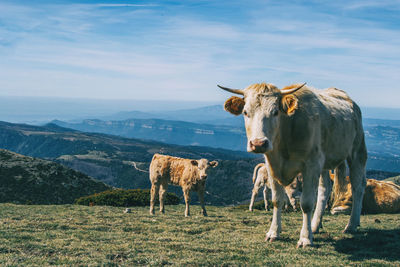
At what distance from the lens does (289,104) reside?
8.25 metres

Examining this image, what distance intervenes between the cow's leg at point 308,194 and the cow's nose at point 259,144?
5.85ft

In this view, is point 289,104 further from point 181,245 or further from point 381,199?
point 381,199

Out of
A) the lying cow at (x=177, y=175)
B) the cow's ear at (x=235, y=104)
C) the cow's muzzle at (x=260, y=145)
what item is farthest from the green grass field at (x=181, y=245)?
the lying cow at (x=177, y=175)

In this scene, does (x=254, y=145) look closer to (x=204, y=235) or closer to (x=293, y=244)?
(x=293, y=244)

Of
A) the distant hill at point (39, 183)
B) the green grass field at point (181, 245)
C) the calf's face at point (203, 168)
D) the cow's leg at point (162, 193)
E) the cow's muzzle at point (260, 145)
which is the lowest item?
the distant hill at point (39, 183)

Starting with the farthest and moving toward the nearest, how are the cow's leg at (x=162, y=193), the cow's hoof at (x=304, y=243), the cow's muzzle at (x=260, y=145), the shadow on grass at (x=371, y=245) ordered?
the cow's leg at (x=162, y=193), the cow's hoof at (x=304, y=243), the shadow on grass at (x=371, y=245), the cow's muzzle at (x=260, y=145)

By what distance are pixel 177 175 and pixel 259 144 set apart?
1090 cm

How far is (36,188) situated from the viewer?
1551 inches

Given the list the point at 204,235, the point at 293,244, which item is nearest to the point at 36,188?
the point at 204,235

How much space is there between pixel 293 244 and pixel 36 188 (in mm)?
36447

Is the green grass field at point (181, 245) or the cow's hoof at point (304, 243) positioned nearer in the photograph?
the green grass field at point (181, 245)

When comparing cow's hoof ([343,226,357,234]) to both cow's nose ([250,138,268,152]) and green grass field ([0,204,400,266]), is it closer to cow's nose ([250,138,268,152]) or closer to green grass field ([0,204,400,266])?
green grass field ([0,204,400,266])

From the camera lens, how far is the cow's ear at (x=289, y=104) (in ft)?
26.6

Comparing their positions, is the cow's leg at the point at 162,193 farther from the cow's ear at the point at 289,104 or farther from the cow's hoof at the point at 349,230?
the cow's ear at the point at 289,104
